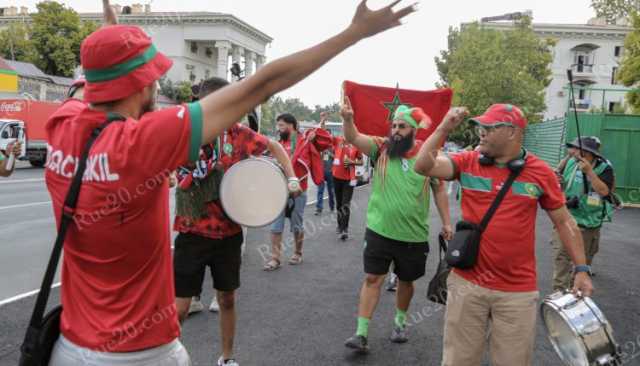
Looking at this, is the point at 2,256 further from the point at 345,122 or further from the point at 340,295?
Answer: the point at 345,122

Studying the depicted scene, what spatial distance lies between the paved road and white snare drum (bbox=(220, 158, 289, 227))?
1462mm

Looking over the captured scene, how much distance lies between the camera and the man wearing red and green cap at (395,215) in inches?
176

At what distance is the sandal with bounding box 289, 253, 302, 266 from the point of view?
757 cm

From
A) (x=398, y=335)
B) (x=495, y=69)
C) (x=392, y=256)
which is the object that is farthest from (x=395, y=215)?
(x=495, y=69)

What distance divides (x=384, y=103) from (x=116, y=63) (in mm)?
3925

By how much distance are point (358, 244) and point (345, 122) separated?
523 cm

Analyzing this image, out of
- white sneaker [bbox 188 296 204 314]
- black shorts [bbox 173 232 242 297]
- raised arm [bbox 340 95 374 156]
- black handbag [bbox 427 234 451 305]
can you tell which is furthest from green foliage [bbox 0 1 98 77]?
black handbag [bbox 427 234 451 305]

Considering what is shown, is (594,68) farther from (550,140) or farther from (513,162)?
(513,162)

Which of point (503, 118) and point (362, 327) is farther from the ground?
point (503, 118)

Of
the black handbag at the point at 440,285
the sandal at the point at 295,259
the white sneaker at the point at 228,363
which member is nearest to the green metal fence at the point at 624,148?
the sandal at the point at 295,259

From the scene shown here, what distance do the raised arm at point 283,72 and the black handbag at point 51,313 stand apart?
34 centimetres

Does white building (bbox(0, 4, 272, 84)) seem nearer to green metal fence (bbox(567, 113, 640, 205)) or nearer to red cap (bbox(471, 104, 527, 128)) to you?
green metal fence (bbox(567, 113, 640, 205))

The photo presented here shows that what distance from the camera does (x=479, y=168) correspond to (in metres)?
3.37

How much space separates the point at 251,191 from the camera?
3.39m
